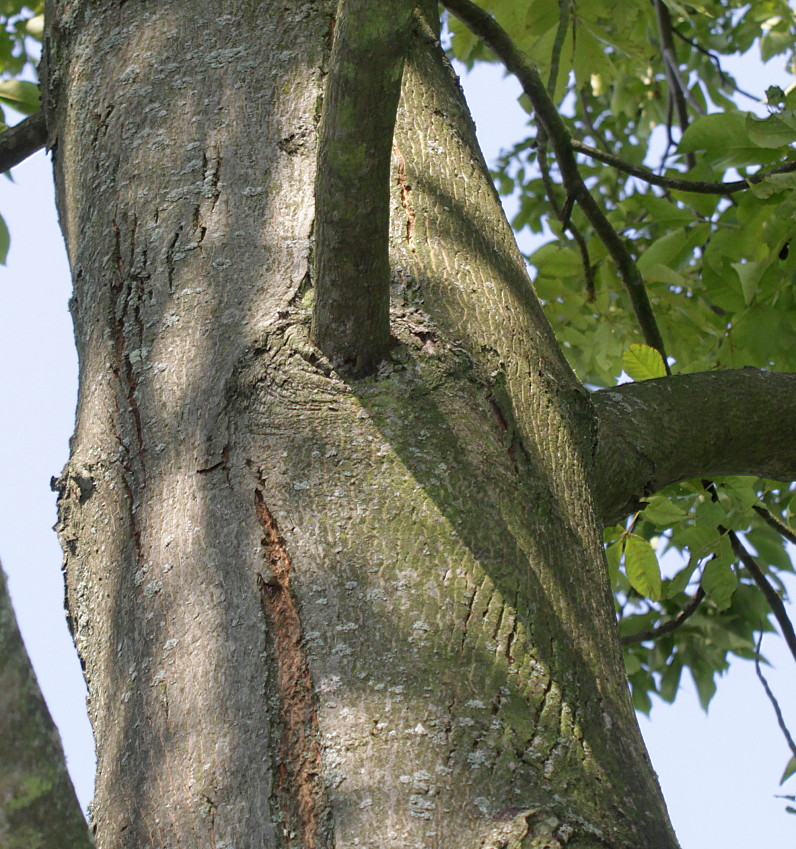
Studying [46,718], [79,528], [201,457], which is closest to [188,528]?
[201,457]

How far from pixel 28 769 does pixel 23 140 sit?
137 centimetres

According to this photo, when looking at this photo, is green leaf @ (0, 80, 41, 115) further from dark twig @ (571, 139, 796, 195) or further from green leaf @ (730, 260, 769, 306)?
green leaf @ (730, 260, 769, 306)

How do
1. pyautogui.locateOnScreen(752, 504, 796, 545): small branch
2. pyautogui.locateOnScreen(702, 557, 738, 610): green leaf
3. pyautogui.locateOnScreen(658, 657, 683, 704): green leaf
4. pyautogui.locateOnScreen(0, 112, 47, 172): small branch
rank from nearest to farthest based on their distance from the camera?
pyautogui.locateOnScreen(0, 112, 47, 172): small branch
pyautogui.locateOnScreen(702, 557, 738, 610): green leaf
pyautogui.locateOnScreen(752, 504, 796, 545): small branch
pyautogui.locateOnScreen(658, 657, 683, 704): green leaf

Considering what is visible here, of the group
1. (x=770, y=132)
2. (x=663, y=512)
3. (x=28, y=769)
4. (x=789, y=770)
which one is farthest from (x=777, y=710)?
(x=28, y=769)

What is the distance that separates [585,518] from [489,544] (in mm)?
216

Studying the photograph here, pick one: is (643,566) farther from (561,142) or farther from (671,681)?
(671,681)

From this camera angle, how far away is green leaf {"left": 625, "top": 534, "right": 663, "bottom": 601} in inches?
71.7

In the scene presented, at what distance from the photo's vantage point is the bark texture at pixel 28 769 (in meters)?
0.64

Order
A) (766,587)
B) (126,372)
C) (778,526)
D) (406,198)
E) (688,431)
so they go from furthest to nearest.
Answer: (766,587) < (778,526) < (688,431) < (406,198) < (126,372)

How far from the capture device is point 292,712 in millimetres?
885

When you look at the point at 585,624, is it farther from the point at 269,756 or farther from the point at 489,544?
the point at 269,756

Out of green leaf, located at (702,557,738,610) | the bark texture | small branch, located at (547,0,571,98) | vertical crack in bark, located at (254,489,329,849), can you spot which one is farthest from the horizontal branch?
small branch, located at (547,0,571,98)

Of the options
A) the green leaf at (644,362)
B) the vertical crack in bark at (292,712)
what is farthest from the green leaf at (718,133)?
the vertical crack in bark at (292,712)

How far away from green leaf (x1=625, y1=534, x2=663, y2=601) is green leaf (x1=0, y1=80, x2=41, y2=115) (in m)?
1.65
